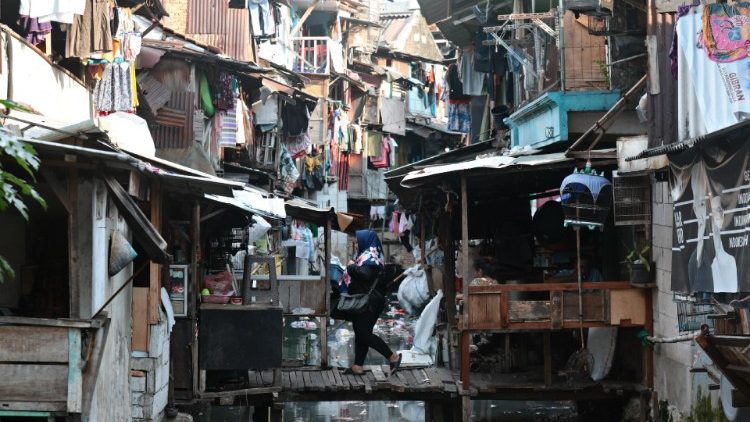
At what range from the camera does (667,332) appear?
525 inches

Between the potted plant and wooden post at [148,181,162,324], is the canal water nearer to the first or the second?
the potted plant

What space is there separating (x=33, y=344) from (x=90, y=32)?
233 inches

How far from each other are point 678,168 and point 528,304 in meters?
3.50

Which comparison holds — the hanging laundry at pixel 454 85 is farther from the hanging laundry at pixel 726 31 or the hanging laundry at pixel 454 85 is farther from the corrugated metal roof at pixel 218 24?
the hanging laundry at pixel 726 31

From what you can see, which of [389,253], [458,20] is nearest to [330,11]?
[389,253]

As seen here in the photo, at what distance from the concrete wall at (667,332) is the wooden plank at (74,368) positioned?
6749 millimetres

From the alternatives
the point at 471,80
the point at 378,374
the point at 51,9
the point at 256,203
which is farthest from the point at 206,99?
the point at 51,9

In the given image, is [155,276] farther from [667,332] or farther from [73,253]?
[667,332]

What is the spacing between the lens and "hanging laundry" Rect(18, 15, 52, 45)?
12102 millimetres

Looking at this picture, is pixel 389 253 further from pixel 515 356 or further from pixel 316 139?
pixel 515 356

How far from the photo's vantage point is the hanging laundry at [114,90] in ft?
50.8

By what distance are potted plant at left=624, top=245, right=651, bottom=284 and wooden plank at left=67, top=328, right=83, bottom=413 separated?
758 centimetres

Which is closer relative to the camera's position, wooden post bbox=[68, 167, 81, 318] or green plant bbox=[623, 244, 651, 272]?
wooden post bbox=[68, 167, 81, 318]

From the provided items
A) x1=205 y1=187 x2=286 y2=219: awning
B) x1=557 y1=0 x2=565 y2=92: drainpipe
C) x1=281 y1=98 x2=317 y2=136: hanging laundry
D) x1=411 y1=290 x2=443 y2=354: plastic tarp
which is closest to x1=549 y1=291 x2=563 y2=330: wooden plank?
x1=411 y1=290 x2=443 y2=354: plastic tarp
